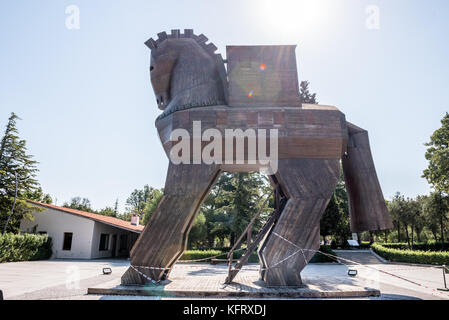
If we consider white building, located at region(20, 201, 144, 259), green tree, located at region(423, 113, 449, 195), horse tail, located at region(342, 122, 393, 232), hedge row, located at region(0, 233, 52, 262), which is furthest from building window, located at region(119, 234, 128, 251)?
green tree, located at region(423, 113, 449, 195)

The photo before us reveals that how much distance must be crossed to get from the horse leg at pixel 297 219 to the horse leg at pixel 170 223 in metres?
2.35

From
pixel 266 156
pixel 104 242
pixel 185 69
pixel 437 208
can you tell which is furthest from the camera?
pixel 437 208

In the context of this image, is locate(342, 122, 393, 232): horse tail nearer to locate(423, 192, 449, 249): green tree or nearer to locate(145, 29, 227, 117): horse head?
locate(145, 29, 227, 117): horse head

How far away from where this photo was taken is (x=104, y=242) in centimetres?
2456

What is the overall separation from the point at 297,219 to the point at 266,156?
6.74 ft

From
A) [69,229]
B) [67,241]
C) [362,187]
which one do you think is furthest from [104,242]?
[362,187]

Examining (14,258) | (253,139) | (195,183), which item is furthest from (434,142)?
(14,258)

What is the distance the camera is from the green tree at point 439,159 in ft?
68.9

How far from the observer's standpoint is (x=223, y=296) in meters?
7.11

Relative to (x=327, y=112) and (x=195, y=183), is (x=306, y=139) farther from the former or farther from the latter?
(x=195, y=183)

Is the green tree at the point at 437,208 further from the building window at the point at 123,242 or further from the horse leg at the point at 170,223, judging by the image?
the building window at the point at 123,242

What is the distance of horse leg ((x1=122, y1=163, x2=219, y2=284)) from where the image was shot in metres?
7.74

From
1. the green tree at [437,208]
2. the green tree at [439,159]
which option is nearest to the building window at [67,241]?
the green tree at [439,159]

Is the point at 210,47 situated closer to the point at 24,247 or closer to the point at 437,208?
the point at 24,247
